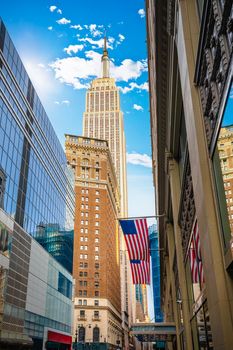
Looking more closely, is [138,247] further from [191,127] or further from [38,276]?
[38,276]

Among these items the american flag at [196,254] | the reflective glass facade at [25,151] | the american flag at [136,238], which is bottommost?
the american flag at [196,254]

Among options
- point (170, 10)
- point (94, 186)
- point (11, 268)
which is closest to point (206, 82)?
point (170, 10)

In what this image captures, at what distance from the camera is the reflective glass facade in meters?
40.7

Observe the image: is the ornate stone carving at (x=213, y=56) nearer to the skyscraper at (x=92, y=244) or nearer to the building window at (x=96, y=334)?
the skyscraper at (x=92, y=244)

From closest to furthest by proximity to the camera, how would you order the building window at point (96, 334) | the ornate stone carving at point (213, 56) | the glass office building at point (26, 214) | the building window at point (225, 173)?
the ornate stone carving at point (213, 56) < the building window at point (225, 173) < the glass office building at point (26, 214) < the building window at point (96, 334)

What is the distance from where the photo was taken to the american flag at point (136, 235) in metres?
22.9

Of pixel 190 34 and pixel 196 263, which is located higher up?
pixel 190 34

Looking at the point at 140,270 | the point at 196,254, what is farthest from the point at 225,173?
the point at 140,270

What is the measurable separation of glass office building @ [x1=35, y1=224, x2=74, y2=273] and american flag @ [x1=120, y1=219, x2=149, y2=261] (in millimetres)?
29037

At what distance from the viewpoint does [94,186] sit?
12412 cm

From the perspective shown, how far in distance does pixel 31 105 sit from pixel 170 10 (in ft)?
128

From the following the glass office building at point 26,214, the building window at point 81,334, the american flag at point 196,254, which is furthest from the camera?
the building window at point 81,334

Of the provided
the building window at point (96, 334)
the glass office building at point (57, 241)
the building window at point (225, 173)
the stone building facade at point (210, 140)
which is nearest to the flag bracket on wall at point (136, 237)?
the stone building facade at point (210, 140)

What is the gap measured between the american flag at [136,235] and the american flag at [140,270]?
9.04ft
